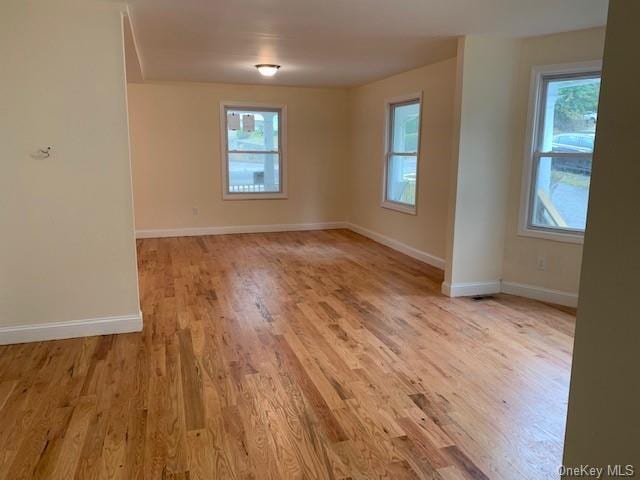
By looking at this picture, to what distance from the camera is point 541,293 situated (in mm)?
4199

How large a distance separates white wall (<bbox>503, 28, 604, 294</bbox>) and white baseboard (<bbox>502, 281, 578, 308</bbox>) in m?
0.04

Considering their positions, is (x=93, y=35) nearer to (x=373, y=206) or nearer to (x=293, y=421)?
(x=293, y=421)

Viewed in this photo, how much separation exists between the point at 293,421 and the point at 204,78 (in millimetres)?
5441

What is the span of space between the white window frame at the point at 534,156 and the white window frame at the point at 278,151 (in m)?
4.19

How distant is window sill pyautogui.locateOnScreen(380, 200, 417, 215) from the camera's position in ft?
19.3

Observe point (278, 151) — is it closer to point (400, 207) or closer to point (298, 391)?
point (400, 207)

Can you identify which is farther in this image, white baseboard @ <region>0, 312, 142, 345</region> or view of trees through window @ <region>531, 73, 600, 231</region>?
view of trees through window @ <region>531, 73, 600, 231</region>

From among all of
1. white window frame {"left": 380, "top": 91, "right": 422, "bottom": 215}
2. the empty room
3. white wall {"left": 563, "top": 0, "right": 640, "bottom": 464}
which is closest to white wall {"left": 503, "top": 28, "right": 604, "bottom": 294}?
the empty room

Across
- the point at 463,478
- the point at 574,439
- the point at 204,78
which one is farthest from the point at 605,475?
the point at 204,78

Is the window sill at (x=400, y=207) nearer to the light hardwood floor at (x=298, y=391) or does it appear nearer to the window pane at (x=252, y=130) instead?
the light hardwood floor at (x=298, y=391)

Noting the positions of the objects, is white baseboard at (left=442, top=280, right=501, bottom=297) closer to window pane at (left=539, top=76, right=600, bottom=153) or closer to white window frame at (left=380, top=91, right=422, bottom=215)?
window pane at (left=539, top=76, right=600, bottom=153)

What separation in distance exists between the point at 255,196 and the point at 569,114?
4.77 m

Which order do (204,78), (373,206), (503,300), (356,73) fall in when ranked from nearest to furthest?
(503,300), (356,73), (204,78), (373,206)

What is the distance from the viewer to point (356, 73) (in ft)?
19.4
